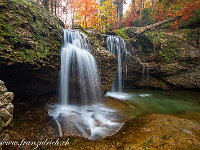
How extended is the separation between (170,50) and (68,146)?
10.7 m

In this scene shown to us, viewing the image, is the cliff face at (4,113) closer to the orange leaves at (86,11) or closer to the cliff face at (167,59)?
the cliff face at (167,59)

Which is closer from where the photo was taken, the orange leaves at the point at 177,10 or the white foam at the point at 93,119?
the white foam at the point at 93,119

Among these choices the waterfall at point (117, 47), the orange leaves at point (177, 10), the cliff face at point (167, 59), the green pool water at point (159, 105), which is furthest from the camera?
the waterfall at point (117, 47)

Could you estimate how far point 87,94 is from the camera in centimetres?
637

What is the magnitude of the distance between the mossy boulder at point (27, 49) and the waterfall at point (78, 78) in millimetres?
740

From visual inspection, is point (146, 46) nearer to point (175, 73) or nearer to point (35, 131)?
point (175, 73)

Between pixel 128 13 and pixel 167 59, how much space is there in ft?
38.2

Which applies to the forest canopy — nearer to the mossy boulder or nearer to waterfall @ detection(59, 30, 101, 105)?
the mossy boulder

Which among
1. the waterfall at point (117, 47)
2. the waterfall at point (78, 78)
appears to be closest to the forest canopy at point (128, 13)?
the waterfall at point (117, 47)

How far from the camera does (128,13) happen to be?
17422 mm

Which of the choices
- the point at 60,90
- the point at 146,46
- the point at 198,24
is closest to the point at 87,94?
the point at 60,90

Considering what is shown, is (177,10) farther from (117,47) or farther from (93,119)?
(93,119)

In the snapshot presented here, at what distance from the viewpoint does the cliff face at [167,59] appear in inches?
364

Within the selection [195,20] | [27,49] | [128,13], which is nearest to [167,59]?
[195,20]
